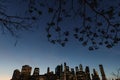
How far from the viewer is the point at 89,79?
133ft

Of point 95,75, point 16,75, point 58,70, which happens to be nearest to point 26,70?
point 16,75

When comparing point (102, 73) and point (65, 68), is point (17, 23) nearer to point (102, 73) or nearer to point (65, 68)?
point (65, 68)

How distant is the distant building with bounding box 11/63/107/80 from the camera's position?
4084 cm

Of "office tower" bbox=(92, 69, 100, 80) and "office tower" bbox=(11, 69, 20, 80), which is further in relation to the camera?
"office tower" bbox=(11, 69, 20, 80)

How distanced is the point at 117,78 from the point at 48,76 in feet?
61.4

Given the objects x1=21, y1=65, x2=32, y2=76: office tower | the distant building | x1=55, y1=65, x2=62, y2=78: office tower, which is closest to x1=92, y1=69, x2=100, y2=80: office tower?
the distant building

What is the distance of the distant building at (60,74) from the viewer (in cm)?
4084

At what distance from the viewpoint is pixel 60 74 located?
41188 millimetres

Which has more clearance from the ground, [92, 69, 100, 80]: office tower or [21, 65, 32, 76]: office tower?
[21, 65, 32, 76]: office tower

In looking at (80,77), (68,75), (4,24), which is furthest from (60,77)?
(4,24)

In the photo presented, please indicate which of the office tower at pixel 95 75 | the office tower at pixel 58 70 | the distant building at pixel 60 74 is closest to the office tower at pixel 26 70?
the distant building at pixel 60 74

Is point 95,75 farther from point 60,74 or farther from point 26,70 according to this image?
point 26,70

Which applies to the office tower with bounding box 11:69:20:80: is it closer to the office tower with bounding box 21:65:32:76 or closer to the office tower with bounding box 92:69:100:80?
the office tower with bounding box 21:65:32:76

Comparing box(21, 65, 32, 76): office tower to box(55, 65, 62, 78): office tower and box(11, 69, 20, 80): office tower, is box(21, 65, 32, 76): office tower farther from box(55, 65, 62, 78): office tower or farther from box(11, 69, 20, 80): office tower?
box(55, 65, 62, 78): office tower
